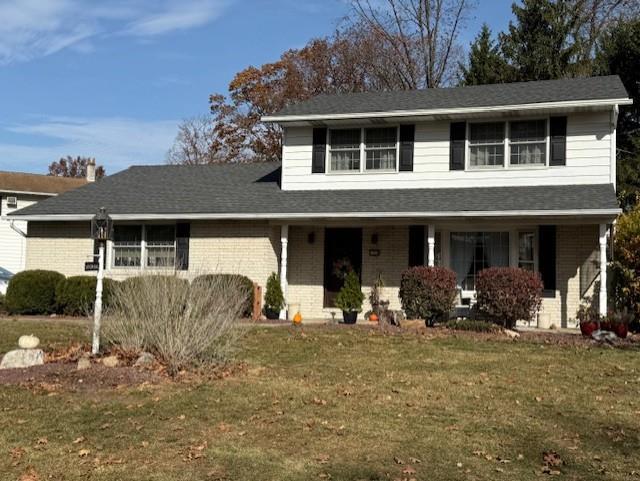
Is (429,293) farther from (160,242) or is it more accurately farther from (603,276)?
(160,242)

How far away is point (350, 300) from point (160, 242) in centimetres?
588

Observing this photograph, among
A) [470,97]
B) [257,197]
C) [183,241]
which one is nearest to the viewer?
[470,97]

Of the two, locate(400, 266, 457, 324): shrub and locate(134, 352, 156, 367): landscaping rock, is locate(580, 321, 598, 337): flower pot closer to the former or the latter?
locate(400, 266, 457, 324): shrub

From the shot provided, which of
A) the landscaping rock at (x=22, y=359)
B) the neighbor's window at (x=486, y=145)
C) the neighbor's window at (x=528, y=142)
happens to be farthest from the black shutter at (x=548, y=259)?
the landscaping rock at (x=22, y=359)

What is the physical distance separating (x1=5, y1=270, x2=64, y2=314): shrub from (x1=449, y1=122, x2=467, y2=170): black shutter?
1065 cm

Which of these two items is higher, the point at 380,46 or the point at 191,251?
the point at 380,46

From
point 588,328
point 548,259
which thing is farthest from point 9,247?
point 588,328

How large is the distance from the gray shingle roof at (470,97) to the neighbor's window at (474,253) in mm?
3210

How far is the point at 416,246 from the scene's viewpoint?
1758 cm

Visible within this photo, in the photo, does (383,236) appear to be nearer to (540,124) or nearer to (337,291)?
(337,291)

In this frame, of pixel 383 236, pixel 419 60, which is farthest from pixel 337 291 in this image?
pixel 419 60

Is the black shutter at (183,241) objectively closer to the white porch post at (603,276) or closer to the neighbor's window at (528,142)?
the neighbor's window at (528,142)

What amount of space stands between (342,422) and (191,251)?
12205 mm

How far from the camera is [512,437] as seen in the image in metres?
6.65
